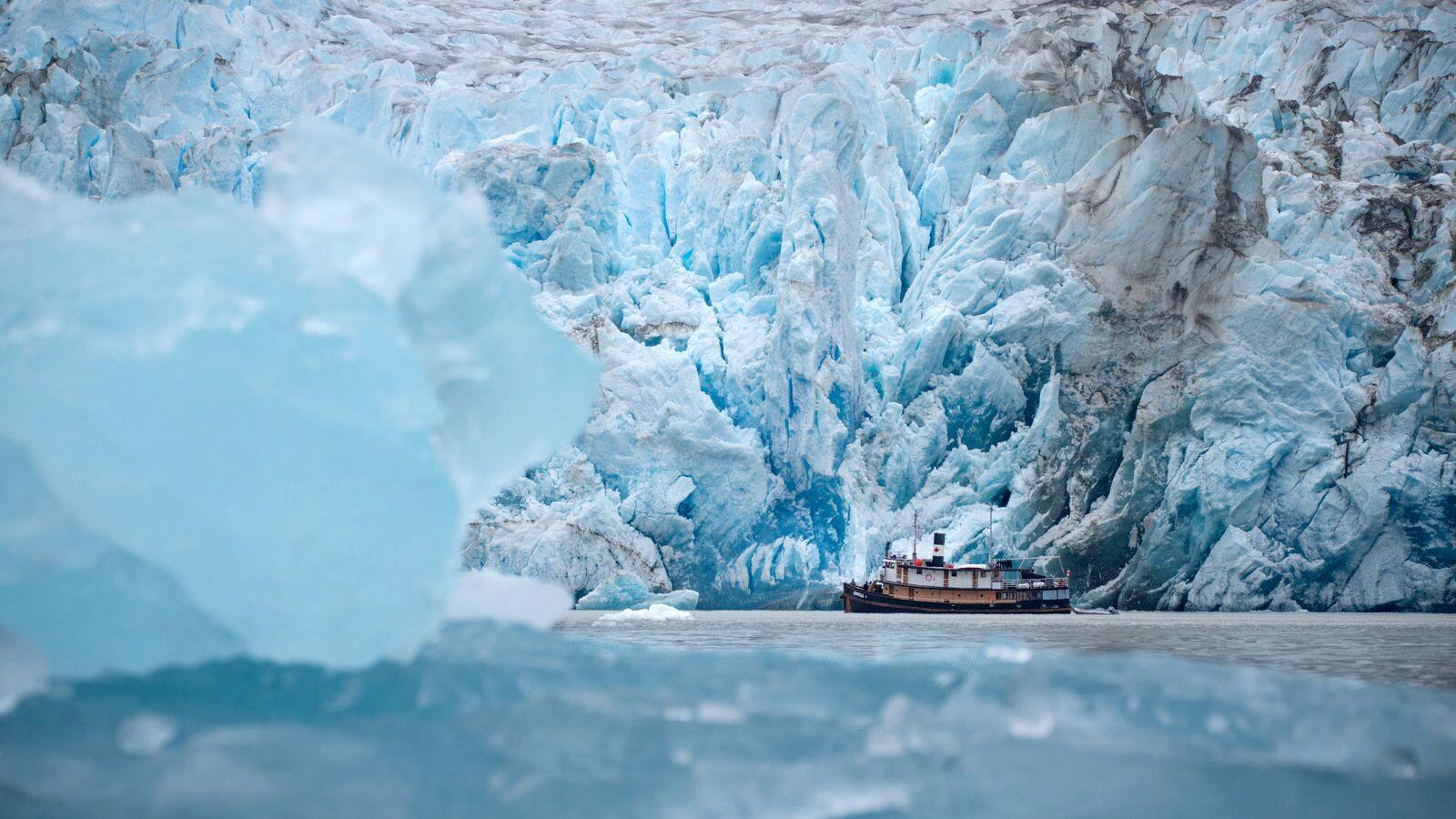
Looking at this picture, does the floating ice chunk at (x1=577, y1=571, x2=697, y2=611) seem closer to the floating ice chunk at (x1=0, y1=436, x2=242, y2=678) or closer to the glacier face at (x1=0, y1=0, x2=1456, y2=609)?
the glacier face at (x1=0, y1=0, x2=1456, y2=609)

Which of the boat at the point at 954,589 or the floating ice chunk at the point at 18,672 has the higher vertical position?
the floating ice chunk at the point at 18,672

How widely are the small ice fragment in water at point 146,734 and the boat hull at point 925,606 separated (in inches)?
661

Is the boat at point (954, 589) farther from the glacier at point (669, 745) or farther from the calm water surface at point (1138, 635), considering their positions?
the glacier at point (669, 745)

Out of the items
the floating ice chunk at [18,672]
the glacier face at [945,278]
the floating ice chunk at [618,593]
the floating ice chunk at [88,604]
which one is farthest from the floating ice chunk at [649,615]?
the floating ice chunk at [88,604]

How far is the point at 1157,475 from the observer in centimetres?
1855

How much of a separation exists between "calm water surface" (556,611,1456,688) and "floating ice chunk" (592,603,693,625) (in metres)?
0.28

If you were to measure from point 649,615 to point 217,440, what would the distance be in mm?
13206

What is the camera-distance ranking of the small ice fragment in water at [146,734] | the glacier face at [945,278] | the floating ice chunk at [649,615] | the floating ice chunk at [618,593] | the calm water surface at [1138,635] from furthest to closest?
the glacier face at [945,278]
the floating ice chunk at [618,593]
the floating ice chunk at [649,615]
the calm water surface at [1138,635]
the small ice fragment in water at [146,734]

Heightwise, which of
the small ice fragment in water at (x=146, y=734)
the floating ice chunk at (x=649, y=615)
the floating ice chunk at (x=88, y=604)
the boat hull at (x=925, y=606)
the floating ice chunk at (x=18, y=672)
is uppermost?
the floating ice chunk at (x=88, y=604)

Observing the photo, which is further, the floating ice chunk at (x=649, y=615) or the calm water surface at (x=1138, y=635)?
the floating ice chunk at (x=649, y=615)

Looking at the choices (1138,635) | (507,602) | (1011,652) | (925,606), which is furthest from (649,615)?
(507,602)

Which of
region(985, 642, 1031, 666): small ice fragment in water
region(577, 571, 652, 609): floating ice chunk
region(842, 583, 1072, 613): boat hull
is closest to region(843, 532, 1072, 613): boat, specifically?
region(842, 583, 1072, 613): boat hull

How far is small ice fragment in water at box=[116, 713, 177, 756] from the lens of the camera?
2875mm

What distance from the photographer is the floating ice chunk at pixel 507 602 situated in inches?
149
